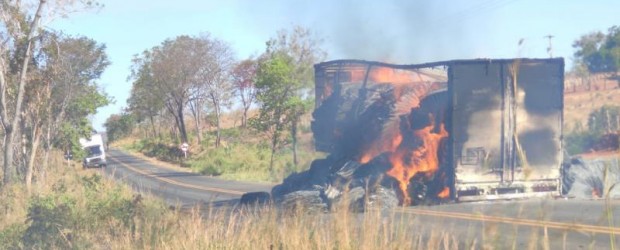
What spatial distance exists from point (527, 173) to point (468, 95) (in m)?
13.6

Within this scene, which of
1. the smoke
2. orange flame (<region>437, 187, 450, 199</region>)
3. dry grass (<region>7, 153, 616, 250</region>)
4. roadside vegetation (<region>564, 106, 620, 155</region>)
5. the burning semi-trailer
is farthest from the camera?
roadside vegetation (<region>564, 106, 620, 155</region>)

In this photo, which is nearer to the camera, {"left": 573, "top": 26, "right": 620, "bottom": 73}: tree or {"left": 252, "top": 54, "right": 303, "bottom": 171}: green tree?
{"left": 252, "top": 54, "right": 303, "bottom": 171}: green tree

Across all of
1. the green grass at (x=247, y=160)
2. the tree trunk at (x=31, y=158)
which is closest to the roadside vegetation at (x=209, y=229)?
the tree trunk at (x=31, y=158)

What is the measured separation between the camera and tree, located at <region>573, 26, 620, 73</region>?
70375 mm

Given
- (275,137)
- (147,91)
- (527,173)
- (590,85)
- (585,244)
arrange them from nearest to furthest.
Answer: (527,173), (585,244), (275,137), (147,91), (590,85)

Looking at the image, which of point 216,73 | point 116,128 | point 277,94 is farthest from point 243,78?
point 116,128

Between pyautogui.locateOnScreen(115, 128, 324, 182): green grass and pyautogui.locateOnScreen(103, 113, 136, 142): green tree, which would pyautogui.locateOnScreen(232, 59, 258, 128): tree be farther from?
pyautogui.locateOnScreen(103, 113, 136, 142): green tree

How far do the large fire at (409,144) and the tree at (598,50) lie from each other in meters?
54.3

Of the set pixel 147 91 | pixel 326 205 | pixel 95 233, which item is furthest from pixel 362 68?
pixel 147 91

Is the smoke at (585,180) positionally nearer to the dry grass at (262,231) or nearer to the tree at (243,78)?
the dry grass at (262,231)

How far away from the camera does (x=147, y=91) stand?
197 ft

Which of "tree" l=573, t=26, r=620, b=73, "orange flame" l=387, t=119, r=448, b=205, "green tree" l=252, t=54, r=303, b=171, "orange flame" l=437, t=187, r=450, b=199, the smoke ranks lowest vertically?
"orange flame" l=437, t=187, r=450, b=199

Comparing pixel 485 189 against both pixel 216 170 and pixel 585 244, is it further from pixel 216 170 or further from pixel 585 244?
pixel 216 170

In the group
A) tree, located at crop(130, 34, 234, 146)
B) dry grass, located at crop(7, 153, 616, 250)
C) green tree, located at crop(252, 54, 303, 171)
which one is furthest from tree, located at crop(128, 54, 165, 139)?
dry grass, located at crop(7, 153, 616, 250)
